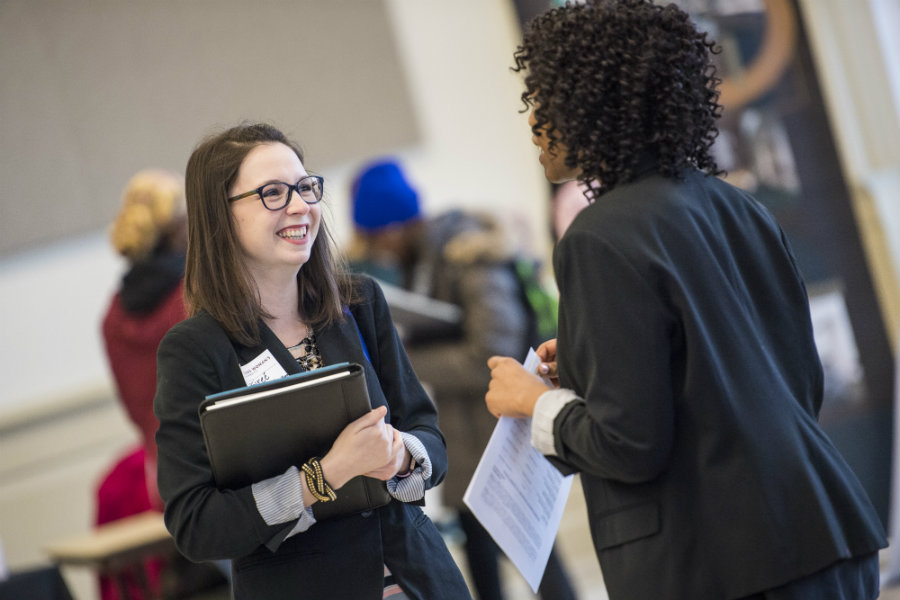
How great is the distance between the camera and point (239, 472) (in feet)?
4.73

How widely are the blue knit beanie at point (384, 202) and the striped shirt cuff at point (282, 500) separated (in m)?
1.97

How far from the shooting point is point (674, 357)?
4.62 feet

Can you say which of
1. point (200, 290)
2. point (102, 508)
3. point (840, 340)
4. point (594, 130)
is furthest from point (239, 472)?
point (840, 340)

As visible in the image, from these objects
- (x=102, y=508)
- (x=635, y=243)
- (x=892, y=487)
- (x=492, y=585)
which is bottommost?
(x=892, y=487)

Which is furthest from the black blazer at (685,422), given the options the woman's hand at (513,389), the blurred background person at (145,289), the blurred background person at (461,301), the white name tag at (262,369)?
the blurred background person at (145,289)

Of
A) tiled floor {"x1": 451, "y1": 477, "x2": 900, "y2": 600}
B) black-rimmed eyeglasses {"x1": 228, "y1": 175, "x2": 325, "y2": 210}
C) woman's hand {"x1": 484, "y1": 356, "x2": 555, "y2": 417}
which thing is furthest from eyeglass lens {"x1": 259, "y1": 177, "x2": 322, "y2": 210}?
tiled floor {"x1": 451, "y1": 477, "x2": 900, "y2": 600}

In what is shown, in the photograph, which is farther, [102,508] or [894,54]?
[894,54]

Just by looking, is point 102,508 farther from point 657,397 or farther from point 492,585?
point 657,397

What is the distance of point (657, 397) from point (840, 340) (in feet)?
11.6

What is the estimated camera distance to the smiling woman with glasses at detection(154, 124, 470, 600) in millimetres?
1422

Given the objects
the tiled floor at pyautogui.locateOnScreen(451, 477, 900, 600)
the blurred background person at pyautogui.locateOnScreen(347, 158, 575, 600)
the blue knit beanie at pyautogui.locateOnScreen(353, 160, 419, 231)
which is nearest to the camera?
the blurred background person at pyautogui.locateOnScreen(347, 158, 575, 600)

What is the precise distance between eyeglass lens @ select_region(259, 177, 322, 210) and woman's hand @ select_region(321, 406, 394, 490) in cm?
38

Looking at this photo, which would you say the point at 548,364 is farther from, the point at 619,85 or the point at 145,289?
the point at 145,289

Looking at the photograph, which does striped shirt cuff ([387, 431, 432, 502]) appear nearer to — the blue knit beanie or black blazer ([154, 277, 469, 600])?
black blazer ([154, 277, 469, 600])
